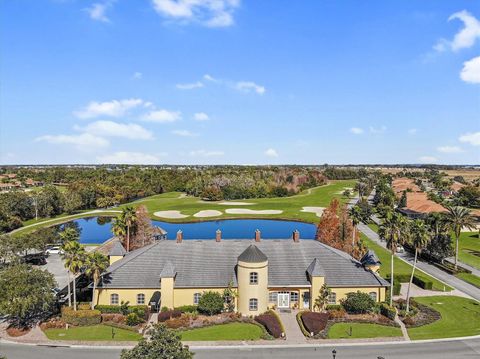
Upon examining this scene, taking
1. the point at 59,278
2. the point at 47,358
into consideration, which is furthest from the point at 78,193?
the point at 47,358

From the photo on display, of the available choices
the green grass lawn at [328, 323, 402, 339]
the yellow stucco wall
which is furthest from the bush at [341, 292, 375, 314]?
the yellow stucco wall

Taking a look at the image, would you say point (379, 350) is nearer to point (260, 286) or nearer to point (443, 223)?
point (260, 286)

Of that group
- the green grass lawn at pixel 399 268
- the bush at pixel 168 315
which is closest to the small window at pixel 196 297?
the bush at pixel 168 315

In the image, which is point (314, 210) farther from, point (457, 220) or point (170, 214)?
point (457, 220)

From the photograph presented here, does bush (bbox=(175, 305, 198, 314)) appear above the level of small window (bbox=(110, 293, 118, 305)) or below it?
below

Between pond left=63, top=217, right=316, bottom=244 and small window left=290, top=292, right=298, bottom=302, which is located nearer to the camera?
small window left=290, top=292, right=298, bottom=302

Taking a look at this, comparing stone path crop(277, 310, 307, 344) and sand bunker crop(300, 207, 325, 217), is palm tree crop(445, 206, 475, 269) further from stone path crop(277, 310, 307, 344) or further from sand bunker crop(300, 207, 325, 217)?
sand bunker crop(300, 207, 325, 217)

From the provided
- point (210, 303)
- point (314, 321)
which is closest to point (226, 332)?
point (210, 303)
